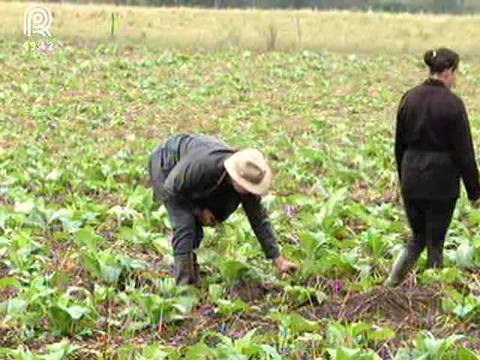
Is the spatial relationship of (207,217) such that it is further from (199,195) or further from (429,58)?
(429,58)

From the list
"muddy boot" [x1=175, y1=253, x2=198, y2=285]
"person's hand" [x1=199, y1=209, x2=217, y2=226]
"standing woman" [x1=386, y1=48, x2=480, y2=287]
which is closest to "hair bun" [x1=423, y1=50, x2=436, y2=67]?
"standing woman" [x1=386, y1=48, x2=480, y2=287]

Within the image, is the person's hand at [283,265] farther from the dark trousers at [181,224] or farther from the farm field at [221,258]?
the dark trousers at [181,224]

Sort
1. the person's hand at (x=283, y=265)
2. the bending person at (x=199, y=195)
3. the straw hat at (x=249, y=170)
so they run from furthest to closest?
the person's hand at (x=283, y=265), the bending person at (x=199, y=195), the straw hat at (x=249, y=170)

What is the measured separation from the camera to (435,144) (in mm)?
5941

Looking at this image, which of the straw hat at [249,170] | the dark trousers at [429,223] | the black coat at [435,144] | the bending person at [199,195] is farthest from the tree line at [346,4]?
the straw hat at [249,170]

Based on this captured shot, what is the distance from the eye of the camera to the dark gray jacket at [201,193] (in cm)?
584

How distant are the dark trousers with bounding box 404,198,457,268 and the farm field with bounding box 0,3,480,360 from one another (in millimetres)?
192

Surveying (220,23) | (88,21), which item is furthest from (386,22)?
(88,21)

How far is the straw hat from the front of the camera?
5.52 metres

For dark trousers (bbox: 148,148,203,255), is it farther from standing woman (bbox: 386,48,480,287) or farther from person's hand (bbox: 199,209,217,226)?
standing woman (bbox: 386,48,480,287)

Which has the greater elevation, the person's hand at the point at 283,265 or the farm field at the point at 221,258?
the person's hand at the point at 283,265

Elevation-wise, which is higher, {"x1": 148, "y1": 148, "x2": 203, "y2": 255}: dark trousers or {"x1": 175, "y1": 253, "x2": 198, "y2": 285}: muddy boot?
{"x1": 148, "y1": 148, "x2": 203, "y2": 255}: dark trousers

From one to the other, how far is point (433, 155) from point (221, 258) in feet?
5.32

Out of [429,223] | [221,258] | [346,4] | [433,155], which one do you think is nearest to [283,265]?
[221,258]
